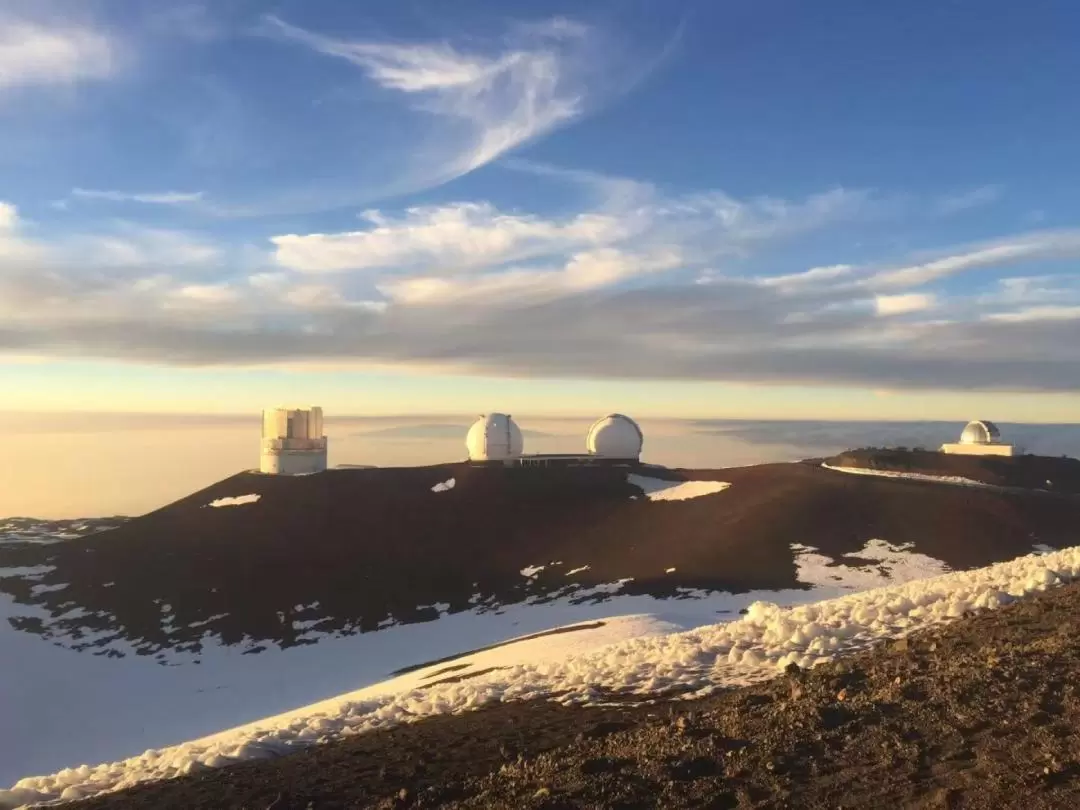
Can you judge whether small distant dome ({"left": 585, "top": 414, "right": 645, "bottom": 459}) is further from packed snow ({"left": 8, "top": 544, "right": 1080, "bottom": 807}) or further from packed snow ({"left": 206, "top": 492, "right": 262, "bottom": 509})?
packed snow ({"left": 8, "top": 544, "right": 1080, "bottom": 807})

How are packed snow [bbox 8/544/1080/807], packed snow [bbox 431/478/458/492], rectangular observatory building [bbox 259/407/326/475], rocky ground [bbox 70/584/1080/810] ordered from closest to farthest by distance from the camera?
rocky ground [bbox 70/584/1080/810] → packed snow [bbox 8/544/1080/807] → packed snow [bbox 431/478/458/492] → rectangular observatory building [bbox 259/407/326/475]

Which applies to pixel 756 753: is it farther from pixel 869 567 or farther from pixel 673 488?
pixel 673 488

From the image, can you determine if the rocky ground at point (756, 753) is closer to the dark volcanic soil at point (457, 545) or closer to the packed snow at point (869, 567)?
the packed snow at point (869, 567)

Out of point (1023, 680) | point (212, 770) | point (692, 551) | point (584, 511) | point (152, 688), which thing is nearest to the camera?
point (1023, 680)

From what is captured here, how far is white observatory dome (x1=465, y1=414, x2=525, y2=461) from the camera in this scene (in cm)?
6328

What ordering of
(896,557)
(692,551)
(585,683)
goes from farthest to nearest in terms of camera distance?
1. (692,551)
2. (896,557)
3. (585,683)

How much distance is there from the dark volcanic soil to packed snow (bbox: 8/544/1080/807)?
16244 mm

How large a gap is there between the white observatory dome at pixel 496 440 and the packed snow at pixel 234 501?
52.7 ft

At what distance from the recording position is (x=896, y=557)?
114 ft

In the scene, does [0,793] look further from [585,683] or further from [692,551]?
[692,551]

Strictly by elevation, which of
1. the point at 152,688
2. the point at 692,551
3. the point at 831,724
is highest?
the point at 831,724

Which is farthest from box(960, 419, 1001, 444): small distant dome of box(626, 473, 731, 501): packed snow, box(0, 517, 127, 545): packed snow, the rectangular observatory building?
box(0, 517, 127, 545): packed snow

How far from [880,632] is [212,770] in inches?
417

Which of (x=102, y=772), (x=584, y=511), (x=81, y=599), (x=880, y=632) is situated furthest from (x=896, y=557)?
(x=81, y=599)
